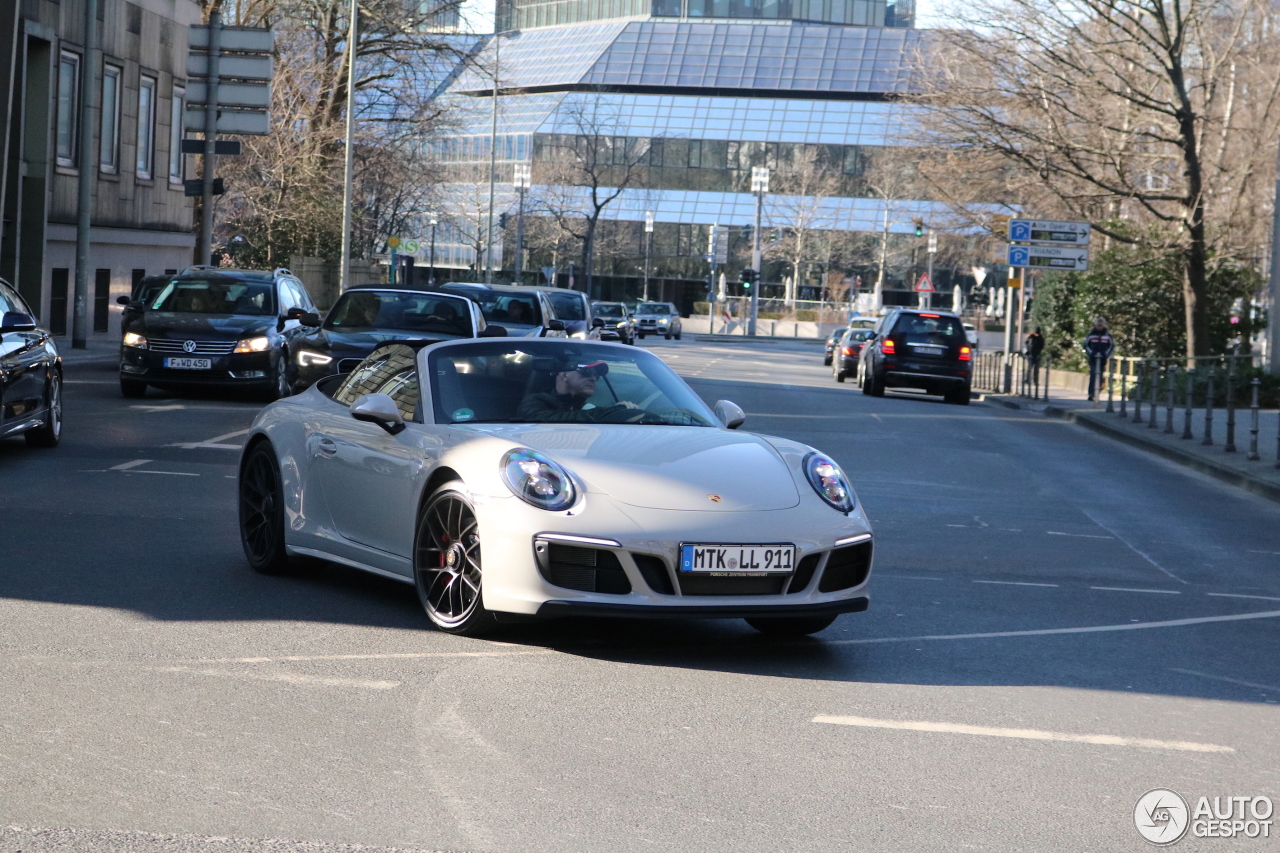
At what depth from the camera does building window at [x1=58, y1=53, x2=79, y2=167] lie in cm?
3544

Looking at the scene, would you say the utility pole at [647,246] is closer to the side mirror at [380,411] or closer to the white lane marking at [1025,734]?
the side mirror at [380,411]

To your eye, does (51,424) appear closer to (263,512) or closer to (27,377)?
(27,377)

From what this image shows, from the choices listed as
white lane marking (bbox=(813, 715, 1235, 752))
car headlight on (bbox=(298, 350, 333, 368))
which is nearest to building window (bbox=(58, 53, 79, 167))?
car headlight on (bbox=(298, 350, 333, 368))

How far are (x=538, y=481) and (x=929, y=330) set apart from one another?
2795cm

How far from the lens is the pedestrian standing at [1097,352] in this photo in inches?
1395

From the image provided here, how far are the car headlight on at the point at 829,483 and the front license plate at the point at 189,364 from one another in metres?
14.7

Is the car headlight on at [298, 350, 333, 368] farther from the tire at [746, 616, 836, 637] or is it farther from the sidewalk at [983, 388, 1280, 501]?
the tire at [746, 616, 836, 637]

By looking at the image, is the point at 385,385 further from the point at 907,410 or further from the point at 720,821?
the point at 907,410

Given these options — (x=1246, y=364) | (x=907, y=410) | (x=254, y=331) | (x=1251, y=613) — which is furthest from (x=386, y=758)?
(x=1246, y=364)

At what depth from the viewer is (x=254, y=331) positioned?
70.7ft

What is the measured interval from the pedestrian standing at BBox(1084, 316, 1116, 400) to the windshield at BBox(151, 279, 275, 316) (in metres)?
18.6

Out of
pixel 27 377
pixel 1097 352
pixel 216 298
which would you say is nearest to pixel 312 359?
→ pixel 216 298

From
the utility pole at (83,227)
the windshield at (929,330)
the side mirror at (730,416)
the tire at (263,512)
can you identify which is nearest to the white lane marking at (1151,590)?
the side mirror at (730,416)

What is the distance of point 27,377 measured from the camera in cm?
1412
